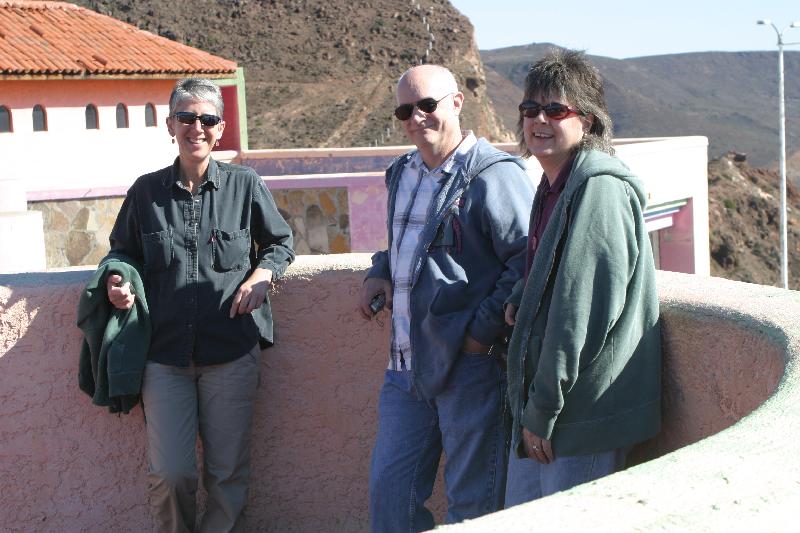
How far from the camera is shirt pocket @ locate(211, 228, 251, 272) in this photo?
3.70 metres

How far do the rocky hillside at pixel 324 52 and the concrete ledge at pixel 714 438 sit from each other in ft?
136

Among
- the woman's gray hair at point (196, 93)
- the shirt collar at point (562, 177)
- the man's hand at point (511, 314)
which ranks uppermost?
the woman's gray hair at point (196, 93)

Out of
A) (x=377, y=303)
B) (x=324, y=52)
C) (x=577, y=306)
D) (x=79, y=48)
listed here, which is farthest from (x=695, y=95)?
(x=577, y=306)

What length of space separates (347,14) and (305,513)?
2055 inches

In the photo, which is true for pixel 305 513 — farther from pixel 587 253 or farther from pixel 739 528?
pixel 739 528

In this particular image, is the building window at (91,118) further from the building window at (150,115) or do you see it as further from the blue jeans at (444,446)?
the blue jeans at (444,446)

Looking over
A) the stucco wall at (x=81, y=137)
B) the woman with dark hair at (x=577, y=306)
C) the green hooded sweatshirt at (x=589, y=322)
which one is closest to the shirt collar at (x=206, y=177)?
the woman with dark hair at (x=577, y=306)

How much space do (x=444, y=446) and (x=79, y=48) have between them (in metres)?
15.7

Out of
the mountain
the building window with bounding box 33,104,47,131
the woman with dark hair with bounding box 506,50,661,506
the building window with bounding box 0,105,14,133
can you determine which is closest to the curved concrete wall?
the woman with dark hair with bounding box 506,50,661,506

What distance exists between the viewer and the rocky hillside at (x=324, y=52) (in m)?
46.0

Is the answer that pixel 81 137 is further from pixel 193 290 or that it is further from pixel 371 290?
pixel 371 290

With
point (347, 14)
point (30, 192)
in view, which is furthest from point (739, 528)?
point (347, 14)

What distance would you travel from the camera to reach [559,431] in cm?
281

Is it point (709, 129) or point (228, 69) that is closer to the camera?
point (228, 69)
